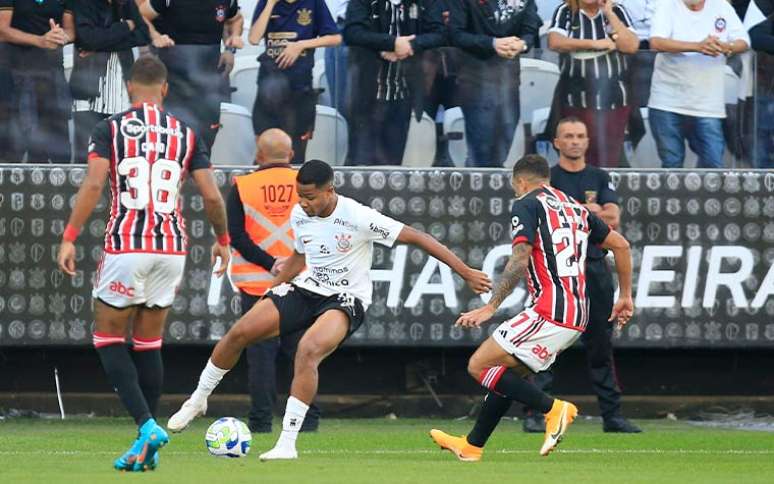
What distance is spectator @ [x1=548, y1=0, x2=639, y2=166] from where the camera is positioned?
12.9 meters

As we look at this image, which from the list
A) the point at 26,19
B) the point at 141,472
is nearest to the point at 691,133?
the point at 26,19

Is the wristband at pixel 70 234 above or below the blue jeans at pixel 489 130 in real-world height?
below

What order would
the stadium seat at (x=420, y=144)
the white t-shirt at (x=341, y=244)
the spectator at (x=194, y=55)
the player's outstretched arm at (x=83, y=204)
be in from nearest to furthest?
the player's outstretched arm at (x=83, y=204) → the white t-shirt at (x=341, y=244) → the spectator at (x=194, y=55) → the stadium seat at (x=420, y=144)

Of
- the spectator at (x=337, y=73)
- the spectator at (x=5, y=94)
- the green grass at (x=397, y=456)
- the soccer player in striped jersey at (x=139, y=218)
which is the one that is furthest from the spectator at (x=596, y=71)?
the soccer player in striped jersey at (x=139, y=218)

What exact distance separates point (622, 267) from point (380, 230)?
1.63 meters

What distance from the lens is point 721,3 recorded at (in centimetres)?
1332

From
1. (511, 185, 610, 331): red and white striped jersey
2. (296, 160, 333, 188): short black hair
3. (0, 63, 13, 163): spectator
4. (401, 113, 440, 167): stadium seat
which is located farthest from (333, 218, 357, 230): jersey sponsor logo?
(0, 63, 13, 163): spectator

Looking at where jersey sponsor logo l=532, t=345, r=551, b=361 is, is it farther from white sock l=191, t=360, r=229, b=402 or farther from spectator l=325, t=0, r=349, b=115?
spectator l=325, t=0, r=349, b=115

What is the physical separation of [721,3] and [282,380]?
4745mm

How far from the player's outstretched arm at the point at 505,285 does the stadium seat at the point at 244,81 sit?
363 cm

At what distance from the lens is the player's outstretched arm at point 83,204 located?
352 inches

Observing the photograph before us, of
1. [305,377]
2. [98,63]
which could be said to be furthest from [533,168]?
[98,63]

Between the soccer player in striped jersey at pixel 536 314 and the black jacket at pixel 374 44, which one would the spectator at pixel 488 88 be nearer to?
the black jacket at pixel 374 44

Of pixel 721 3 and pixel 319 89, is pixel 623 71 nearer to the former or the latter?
pixel 721 3
